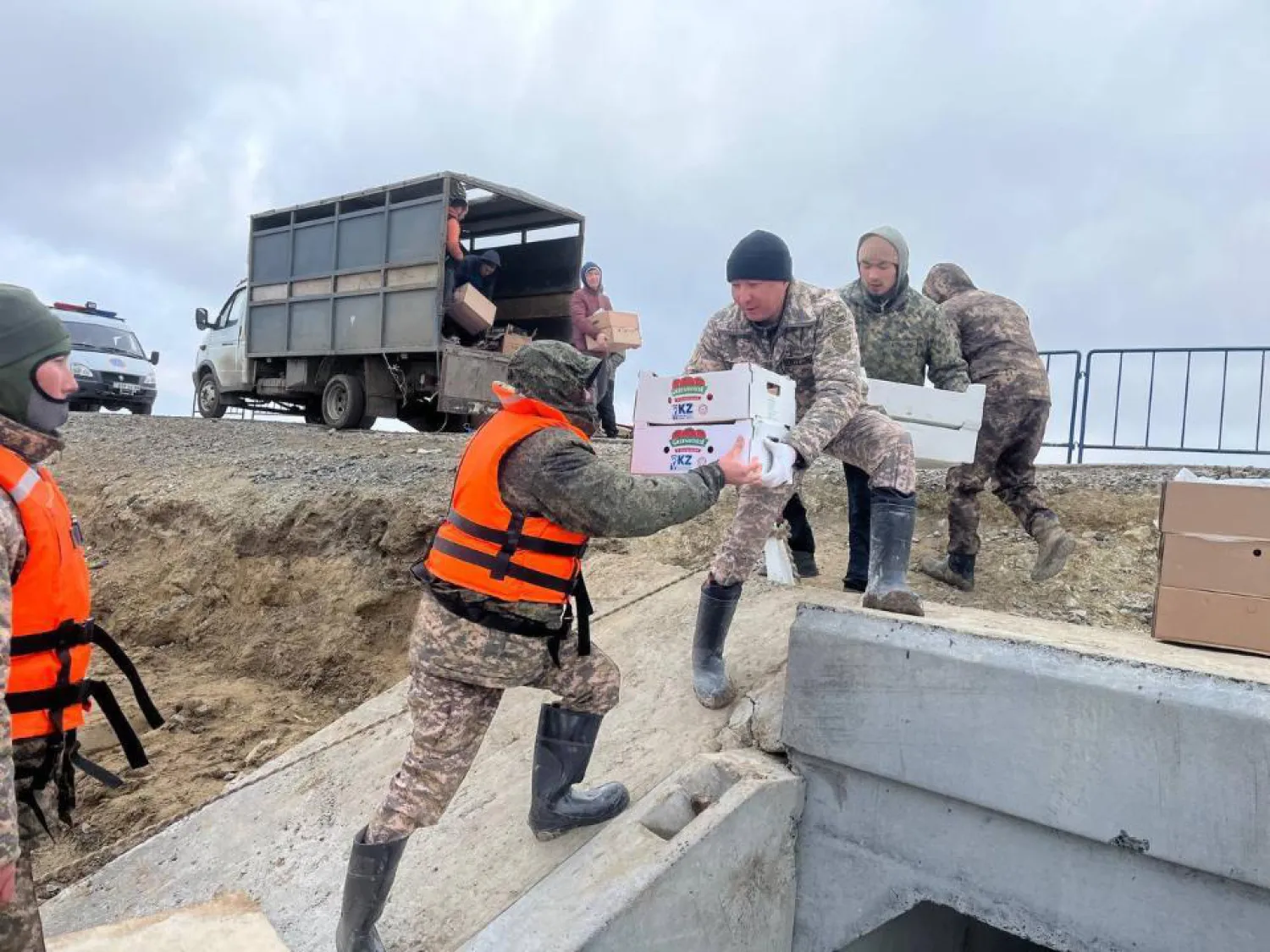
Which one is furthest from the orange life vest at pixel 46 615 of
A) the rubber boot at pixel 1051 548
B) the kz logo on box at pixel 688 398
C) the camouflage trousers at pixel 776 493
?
the rubber boot at pixel 1051 548

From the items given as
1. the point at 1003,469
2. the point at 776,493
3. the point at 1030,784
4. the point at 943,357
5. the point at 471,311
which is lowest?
the point at 1030,784

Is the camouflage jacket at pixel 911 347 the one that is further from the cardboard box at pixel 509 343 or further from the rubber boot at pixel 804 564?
the cardboard box at pixel 509 343

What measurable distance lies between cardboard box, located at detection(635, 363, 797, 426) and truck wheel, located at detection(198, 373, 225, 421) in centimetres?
1281

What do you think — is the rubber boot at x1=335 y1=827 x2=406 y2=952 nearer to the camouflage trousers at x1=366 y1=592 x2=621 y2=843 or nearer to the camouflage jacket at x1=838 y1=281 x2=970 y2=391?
the camouflage trousers at x1=366 y1=592 x2=621 y2=843

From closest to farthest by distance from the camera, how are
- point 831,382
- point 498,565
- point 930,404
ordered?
1. point 498,565
2. point 831,382
3. point 930,404

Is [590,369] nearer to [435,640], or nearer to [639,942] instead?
[435,640]

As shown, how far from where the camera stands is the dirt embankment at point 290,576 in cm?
520

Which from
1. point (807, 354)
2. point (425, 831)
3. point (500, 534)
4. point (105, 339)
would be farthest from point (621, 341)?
point (105, 339)

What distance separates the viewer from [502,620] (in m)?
2.62

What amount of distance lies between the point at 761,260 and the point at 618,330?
251 inches

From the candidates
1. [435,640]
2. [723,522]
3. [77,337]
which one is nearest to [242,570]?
[723,522]

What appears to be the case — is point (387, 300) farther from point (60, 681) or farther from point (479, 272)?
point (60, 681)

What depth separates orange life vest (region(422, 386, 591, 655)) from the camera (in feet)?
8.45

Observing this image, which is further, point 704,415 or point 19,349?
point 704,415
